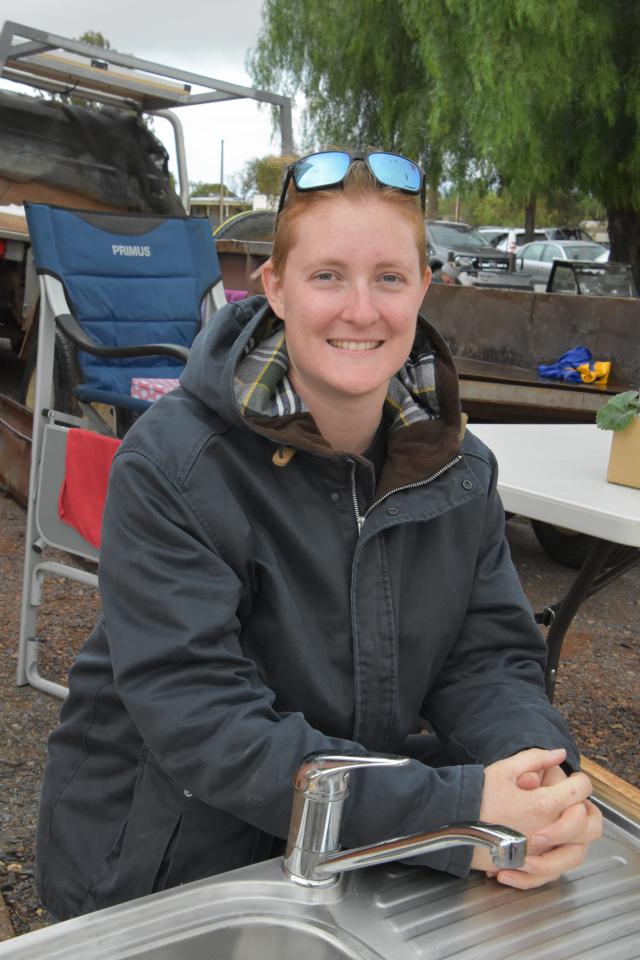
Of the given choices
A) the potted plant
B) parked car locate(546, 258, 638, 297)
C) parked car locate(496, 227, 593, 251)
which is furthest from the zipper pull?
parked car locate(496, 227, 593, 251)

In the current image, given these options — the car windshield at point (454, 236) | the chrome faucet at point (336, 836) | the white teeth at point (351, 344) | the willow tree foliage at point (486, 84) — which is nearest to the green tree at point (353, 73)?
the willow tree foliage at point (486, 84)

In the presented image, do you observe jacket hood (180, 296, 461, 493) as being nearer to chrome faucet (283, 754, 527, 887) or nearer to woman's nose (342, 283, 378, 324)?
woman's nose (342, 283, 378, 324)

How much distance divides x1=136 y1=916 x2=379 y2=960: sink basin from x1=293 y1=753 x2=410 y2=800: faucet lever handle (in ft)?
0.44

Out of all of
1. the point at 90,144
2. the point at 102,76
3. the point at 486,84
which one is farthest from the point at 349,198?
the point at 486,84

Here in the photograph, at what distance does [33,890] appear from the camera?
2529 millimetres

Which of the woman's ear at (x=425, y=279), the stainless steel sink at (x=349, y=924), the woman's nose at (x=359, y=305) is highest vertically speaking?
the woman's ear at (x=425, y=279)

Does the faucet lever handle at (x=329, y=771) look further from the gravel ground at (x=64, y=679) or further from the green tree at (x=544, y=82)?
the green tree at (x=544, y=82)

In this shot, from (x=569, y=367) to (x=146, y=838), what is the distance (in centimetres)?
471

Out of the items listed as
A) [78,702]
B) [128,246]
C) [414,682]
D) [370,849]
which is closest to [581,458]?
[414,682]

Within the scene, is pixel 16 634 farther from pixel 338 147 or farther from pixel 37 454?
pixel 338 147

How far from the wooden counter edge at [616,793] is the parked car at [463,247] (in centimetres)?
1952

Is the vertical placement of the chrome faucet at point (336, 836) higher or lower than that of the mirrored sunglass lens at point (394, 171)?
lower

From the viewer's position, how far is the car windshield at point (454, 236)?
23.6 metres

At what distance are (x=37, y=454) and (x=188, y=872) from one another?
2396mm
